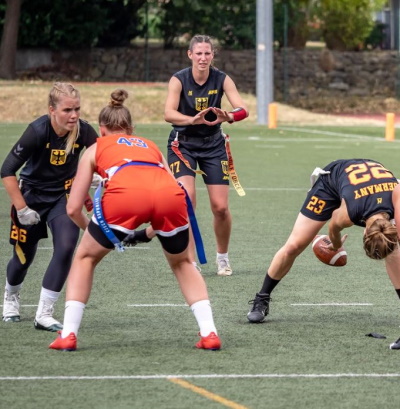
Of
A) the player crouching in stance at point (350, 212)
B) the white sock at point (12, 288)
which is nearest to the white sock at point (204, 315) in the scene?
the player crouching in stance at point (350, 212)

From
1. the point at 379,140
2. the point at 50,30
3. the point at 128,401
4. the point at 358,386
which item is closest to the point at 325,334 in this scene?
the point at 358,386

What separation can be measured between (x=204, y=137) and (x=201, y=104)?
29 cm

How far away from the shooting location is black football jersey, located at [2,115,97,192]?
848cm

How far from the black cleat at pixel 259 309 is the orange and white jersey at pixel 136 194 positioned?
1.45m

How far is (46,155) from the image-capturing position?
340 inches

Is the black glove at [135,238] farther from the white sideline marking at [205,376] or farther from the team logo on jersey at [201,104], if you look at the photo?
the team logo on jersey at [201,104]

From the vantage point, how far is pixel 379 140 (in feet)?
90.8

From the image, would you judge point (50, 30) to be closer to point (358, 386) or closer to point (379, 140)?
point (379, 140)

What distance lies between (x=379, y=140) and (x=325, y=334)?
19453 mm

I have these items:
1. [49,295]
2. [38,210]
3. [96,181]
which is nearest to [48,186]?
[38,210]

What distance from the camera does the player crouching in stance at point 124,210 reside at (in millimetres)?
7605

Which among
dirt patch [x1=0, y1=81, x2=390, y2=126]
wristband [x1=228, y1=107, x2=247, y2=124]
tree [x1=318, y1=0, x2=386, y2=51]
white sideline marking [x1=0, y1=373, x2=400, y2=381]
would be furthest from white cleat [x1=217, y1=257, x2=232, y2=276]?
tree [x1=318, y1=0, x2=386, y2=51]

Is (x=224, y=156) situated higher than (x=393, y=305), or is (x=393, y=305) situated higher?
(x=224, y=156)

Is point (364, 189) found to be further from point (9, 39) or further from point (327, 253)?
point (9, 39)
